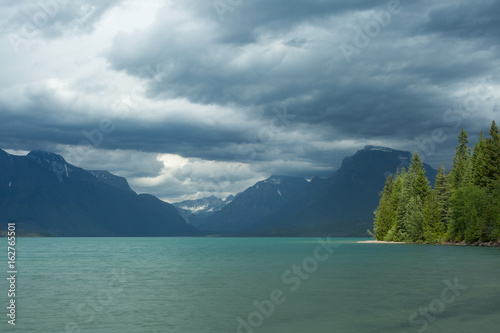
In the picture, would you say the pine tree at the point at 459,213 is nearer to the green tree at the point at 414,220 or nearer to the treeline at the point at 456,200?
the treeline at the point at 456,200

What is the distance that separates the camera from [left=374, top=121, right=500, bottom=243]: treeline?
130625 millimetres

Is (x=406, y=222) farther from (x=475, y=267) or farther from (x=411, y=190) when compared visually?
(x=475, y=267)

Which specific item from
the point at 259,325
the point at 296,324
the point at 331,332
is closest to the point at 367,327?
the point at 331,332

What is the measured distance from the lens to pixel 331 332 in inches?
1168

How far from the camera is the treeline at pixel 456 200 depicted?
13062cm

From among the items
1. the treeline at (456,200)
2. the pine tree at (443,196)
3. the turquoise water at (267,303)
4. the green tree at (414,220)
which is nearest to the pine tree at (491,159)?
the treeline at (456,200)

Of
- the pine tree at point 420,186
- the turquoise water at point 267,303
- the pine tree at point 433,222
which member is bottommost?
the turquoise water at point 267,303

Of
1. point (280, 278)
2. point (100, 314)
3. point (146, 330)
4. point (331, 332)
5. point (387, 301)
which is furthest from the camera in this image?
point (280, 278)

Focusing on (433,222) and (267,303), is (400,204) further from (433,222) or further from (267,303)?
(267,303)

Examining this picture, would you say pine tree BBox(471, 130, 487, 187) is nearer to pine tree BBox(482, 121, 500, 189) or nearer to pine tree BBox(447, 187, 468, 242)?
pine tree BBox(482, 121, 500, 189)

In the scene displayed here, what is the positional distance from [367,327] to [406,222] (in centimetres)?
15640

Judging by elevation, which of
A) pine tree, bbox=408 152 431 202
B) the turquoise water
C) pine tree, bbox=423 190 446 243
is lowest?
the turquoise water

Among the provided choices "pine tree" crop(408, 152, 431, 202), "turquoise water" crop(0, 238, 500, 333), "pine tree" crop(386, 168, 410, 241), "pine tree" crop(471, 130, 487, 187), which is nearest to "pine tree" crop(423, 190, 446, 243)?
"pine tree" crop(408, 152, 431, 202)

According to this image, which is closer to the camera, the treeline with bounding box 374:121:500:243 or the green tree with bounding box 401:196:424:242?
the treeline with bounding box 374:121:500:243
